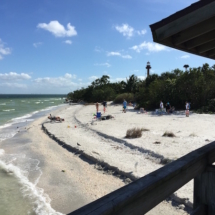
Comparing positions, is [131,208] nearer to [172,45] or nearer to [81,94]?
[172,45]

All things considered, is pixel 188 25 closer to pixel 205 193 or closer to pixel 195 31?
pixel 195 31

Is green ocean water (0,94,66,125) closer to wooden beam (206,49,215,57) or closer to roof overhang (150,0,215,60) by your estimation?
wooden beam (206,49,215,57)

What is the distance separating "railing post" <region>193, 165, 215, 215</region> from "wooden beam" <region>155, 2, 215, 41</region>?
53.9 inches

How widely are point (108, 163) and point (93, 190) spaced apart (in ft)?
5.44

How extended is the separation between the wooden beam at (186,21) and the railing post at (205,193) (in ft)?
4.49

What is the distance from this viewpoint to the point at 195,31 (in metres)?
2.39

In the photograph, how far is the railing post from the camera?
1744 mm

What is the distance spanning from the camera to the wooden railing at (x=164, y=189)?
3.41 ft

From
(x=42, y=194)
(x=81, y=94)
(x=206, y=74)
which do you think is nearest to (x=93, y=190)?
(x=42, y=194)

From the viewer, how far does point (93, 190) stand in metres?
6.32

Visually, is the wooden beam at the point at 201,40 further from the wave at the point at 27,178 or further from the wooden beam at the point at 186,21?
the wave at the point at 27,178

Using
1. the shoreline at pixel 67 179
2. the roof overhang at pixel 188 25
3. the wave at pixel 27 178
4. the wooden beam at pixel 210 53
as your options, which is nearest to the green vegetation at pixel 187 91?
the shoreline at pixel 67 179

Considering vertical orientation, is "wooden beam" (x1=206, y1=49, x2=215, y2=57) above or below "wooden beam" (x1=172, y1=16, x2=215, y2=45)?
below

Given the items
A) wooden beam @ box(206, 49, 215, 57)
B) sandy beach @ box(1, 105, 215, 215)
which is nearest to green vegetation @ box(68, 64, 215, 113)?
sandy beach @ box(1, 105, 215, 215)
